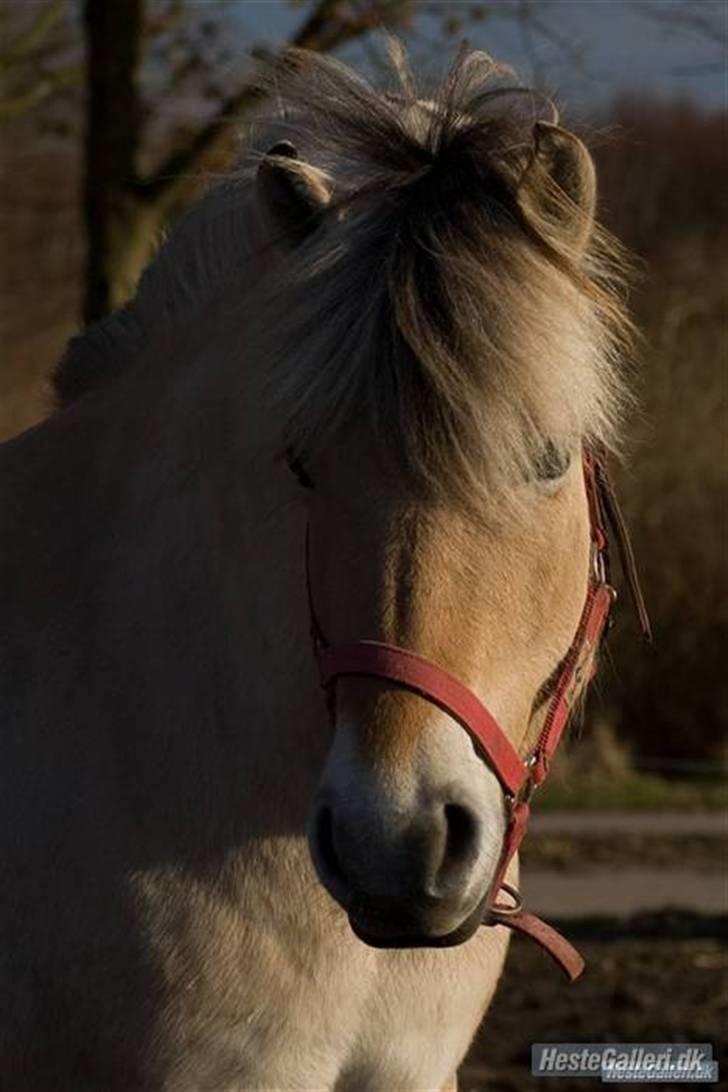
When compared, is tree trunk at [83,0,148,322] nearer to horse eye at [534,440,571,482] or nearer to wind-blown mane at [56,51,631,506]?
wind-blown mane at [56,51,631,506]

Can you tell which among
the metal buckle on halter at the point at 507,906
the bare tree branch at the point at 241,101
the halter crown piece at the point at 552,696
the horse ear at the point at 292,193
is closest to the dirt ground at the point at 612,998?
the metal buckle on halter at the point at 507,906

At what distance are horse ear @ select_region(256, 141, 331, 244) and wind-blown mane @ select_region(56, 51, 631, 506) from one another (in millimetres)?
32

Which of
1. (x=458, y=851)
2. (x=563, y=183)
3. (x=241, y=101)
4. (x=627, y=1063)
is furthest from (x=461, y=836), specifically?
(x=241, y=101)

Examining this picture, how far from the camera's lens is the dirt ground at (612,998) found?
550cm

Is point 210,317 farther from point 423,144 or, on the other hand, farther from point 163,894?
point 163,894

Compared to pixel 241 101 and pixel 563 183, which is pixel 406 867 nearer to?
pixel 563 183

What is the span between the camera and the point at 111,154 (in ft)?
20.1

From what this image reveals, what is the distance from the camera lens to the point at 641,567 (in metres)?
11.3

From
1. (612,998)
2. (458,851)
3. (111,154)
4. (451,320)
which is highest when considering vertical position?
(451,320)

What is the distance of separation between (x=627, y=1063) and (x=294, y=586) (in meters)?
2.82

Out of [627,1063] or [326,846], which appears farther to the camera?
[627,1063]

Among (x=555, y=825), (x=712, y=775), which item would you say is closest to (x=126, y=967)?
(x=555, y=825)

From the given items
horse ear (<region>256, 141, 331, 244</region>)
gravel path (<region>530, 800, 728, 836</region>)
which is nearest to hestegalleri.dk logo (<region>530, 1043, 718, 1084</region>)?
horse ear (<region>256, 141, 331, 244</region>)

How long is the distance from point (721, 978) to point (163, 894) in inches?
150
